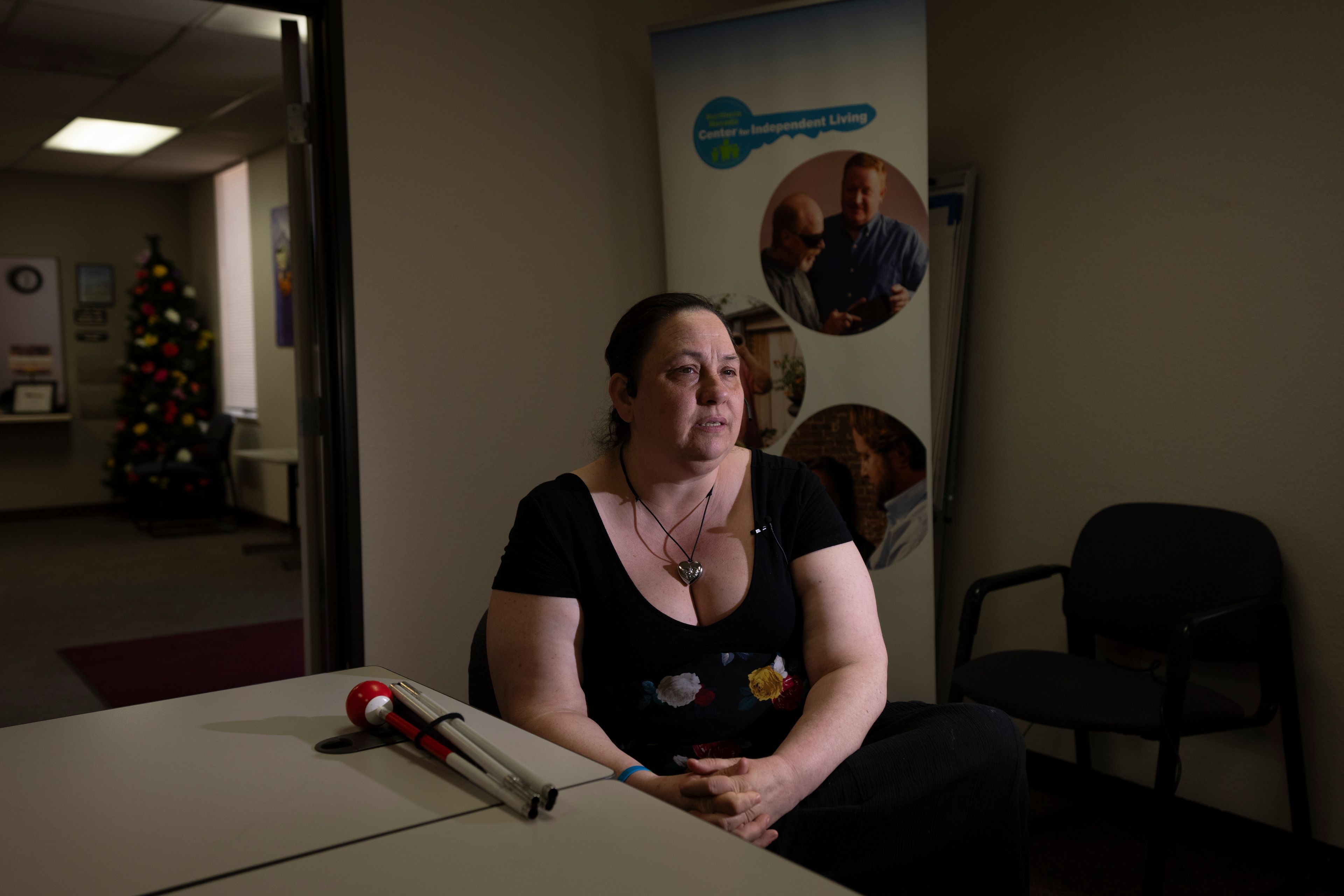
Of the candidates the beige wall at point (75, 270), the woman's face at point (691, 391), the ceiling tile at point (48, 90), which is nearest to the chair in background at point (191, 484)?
→ the beige wall at point (75, 270)

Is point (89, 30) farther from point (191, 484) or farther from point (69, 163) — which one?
point (191, 484)

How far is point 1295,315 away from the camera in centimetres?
254

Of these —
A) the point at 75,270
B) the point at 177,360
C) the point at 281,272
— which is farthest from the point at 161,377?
the point at 281,272

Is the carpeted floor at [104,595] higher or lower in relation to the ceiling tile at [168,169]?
lower

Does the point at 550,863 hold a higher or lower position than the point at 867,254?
lower

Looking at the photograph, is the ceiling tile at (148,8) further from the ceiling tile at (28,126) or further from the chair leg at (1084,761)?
the chair leg at (1084,761)

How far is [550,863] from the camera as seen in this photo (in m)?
0.86

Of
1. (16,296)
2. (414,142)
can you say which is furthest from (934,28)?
(16,296)

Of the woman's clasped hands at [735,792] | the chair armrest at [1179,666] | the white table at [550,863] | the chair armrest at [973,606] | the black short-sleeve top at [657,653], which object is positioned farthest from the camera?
the chair armrest at [973,606]

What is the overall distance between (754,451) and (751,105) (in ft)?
5.18

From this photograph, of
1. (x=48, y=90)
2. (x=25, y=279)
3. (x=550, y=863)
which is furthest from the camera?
(x=25, y=279)

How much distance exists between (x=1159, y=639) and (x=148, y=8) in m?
5.25

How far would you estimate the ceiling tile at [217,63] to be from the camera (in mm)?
5609

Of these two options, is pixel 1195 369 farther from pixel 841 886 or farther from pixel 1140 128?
pixel 841 886
